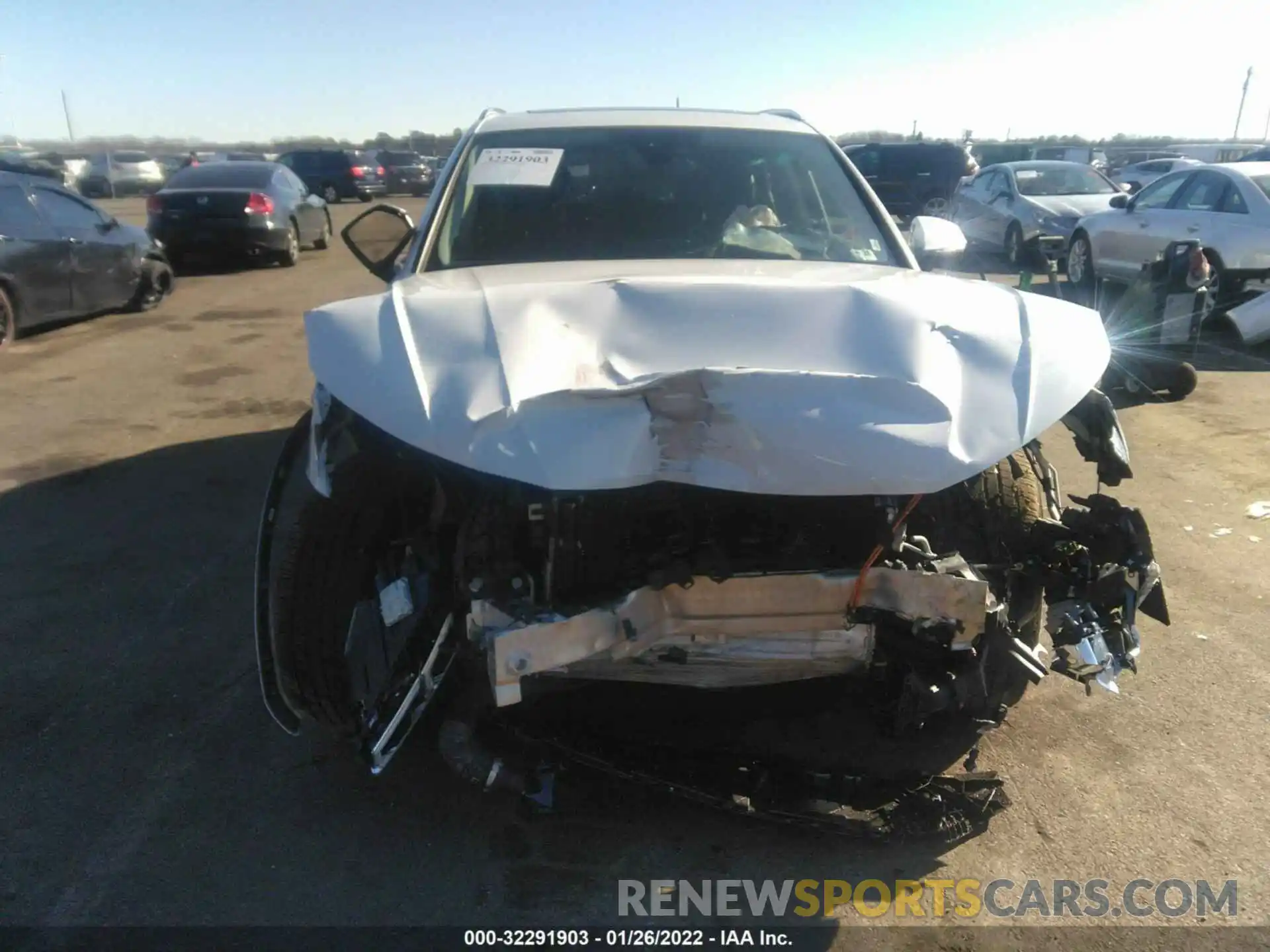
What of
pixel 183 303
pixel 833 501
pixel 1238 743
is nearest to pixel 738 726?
pixel 833 501

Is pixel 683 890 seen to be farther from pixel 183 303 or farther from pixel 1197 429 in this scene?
pixel 183 303

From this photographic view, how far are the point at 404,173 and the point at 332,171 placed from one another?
14.0 ft

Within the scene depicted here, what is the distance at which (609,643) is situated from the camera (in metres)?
2.29

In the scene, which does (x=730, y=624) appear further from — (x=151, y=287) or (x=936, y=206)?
(x=936, y=206)

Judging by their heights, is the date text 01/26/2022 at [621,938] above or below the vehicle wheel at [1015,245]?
below

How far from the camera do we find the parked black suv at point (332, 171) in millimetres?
29922

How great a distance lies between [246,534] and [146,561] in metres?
0.45

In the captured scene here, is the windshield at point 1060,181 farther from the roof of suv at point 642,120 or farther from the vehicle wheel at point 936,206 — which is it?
the roof of suv at point 642,120

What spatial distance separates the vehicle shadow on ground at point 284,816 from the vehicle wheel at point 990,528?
60cm

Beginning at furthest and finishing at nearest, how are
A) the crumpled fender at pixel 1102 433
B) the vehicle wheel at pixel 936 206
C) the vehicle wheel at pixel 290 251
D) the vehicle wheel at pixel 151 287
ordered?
1. the vehicle wheel at pixel 936 206
2. the vehicle wheel at pixel 290 251
3. the vehicle wheel at pixel 151 287
4. the crumpled fender at pixel 1102 433

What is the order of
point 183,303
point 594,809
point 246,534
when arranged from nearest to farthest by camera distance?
point 594,809 < point 246,534 < point 183,303

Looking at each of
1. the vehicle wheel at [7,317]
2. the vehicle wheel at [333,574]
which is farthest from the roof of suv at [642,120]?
the vehicle wheel at [7,317]

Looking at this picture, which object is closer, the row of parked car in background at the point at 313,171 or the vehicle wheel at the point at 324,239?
the vehicle wheel at the point at 324,239

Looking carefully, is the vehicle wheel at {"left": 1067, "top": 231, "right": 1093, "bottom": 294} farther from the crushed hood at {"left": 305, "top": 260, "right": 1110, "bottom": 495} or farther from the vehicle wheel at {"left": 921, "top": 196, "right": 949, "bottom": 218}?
the crushed hood at {"left": 305, "top": 260, "right": 1110, "bottom": 495}
